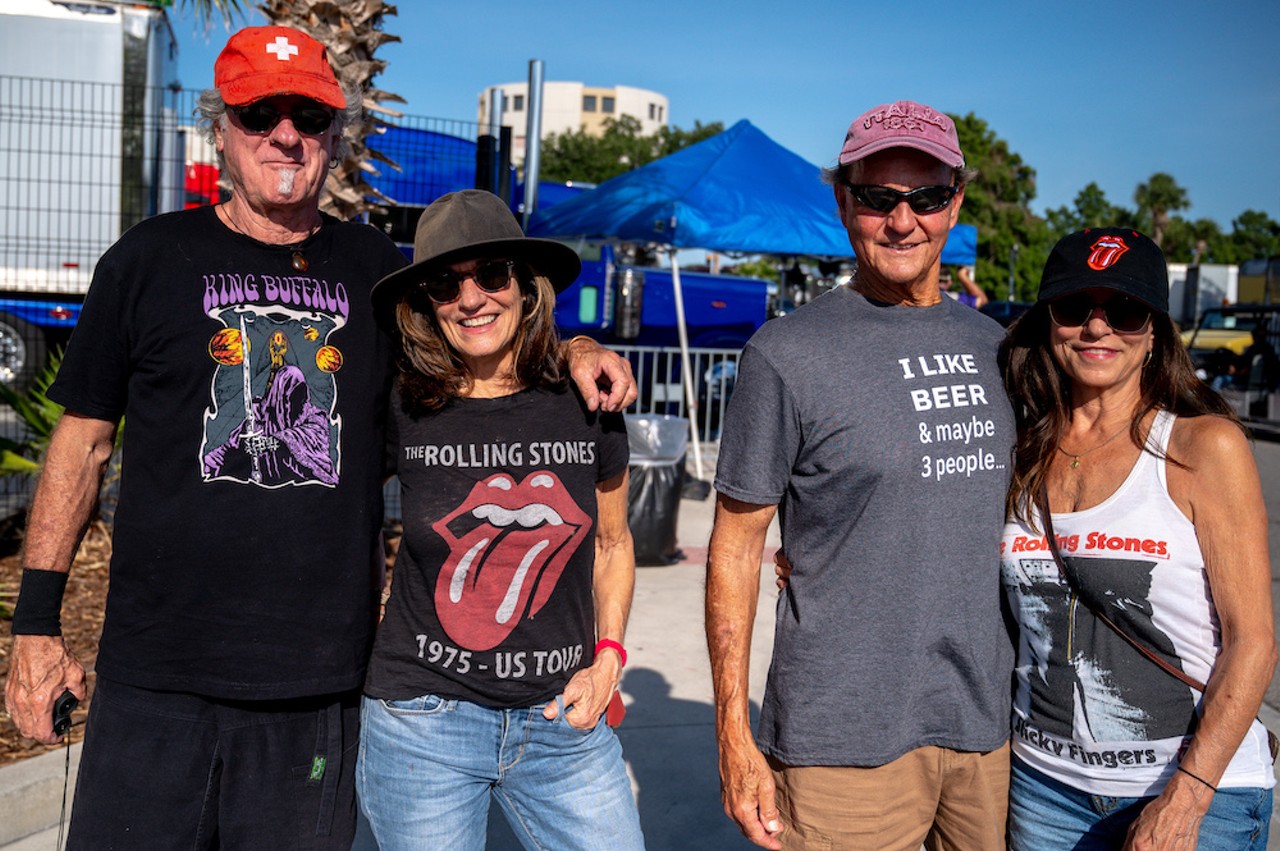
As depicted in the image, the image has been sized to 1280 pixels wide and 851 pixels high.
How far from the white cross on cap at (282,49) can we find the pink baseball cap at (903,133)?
49.4 inches

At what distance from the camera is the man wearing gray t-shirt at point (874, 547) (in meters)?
2.18

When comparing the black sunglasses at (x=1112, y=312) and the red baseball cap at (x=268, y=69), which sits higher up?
the red baseball cap at (x=268, y=69)

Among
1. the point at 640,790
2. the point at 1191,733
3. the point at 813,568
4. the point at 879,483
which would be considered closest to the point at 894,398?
the point at 879,483

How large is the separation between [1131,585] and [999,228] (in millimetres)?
37631

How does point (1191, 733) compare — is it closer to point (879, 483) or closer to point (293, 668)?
point (879, 483)

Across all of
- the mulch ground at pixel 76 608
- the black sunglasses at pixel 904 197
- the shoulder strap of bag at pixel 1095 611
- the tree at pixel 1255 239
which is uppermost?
the tree at pixel 1255 239

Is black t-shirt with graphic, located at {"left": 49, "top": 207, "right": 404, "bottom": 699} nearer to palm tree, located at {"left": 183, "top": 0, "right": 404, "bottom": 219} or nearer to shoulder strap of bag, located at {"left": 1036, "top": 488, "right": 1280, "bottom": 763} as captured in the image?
shoulder strap of bag, located at {"left": 1036, "top": 488, "right": 1280, "bottom": 763}

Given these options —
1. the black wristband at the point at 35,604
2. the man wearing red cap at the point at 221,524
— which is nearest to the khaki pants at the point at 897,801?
the man wearing red cap at the point at 221,524

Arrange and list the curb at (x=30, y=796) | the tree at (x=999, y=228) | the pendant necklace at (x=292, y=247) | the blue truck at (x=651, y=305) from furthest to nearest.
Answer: the tree at (x=999, y=228) < the blue truck at (x=651, y=305) < the curb at (x=30, y=796) < the pendant necklace at (x=292, y=247)

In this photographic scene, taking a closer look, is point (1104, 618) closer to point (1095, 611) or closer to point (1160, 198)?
point (1095, 611)

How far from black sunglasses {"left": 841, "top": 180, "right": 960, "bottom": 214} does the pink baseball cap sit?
0.21 ft

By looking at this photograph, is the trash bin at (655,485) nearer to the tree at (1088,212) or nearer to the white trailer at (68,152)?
the white trailer at (68,152)

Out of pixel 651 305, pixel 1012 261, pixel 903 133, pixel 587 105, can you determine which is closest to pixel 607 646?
pixel 903 133

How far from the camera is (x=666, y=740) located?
14.5 ft
